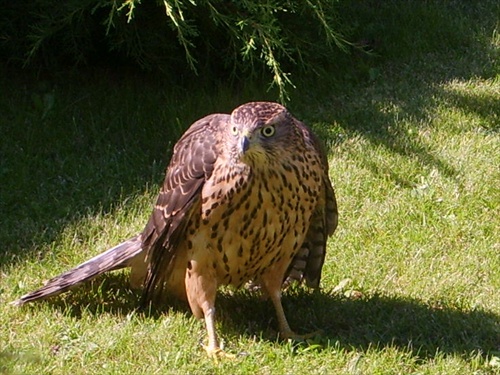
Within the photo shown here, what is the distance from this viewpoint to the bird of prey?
4.63m

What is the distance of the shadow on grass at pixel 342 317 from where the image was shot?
4.90 metres

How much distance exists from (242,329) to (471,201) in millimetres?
1955

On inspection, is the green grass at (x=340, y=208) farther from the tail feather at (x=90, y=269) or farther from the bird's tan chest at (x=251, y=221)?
the bird's tan chest at (x=251, y=221)

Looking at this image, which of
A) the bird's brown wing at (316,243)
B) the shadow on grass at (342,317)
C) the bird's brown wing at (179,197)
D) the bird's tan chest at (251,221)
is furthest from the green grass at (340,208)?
the bird's tan chest at (251,221)

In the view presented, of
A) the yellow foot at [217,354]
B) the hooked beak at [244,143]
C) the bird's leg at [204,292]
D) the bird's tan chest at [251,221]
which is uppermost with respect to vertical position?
the hooked beak at [244,143]

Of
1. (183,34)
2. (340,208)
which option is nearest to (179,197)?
(340,208)

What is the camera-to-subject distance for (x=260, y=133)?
4555 mm

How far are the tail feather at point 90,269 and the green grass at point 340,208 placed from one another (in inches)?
3.7

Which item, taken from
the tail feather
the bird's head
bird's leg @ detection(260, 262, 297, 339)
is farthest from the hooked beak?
the tail feather

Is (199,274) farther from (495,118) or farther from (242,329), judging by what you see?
(495,118)

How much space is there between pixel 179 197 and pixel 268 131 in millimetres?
547

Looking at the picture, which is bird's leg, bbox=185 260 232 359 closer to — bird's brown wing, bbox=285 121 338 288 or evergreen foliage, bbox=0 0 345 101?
bird's brown wing, bbox=285 121 338 288

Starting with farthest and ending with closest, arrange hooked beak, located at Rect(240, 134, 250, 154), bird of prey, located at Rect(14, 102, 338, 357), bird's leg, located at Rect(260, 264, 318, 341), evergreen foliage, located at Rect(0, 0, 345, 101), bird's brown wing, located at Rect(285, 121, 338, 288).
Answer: evergreen foliage, located at Rect(0, 0, 345, 101), bird's brown wing, located at Rect(285, 121, 338, 288), bird's leg, located at Rect(260, 264, 318, 341), bird of prey, located at Rect(14, 102, 338, 357), hooked beak, located at Rect(240, 134, 250, 154)

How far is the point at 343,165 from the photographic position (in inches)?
264
